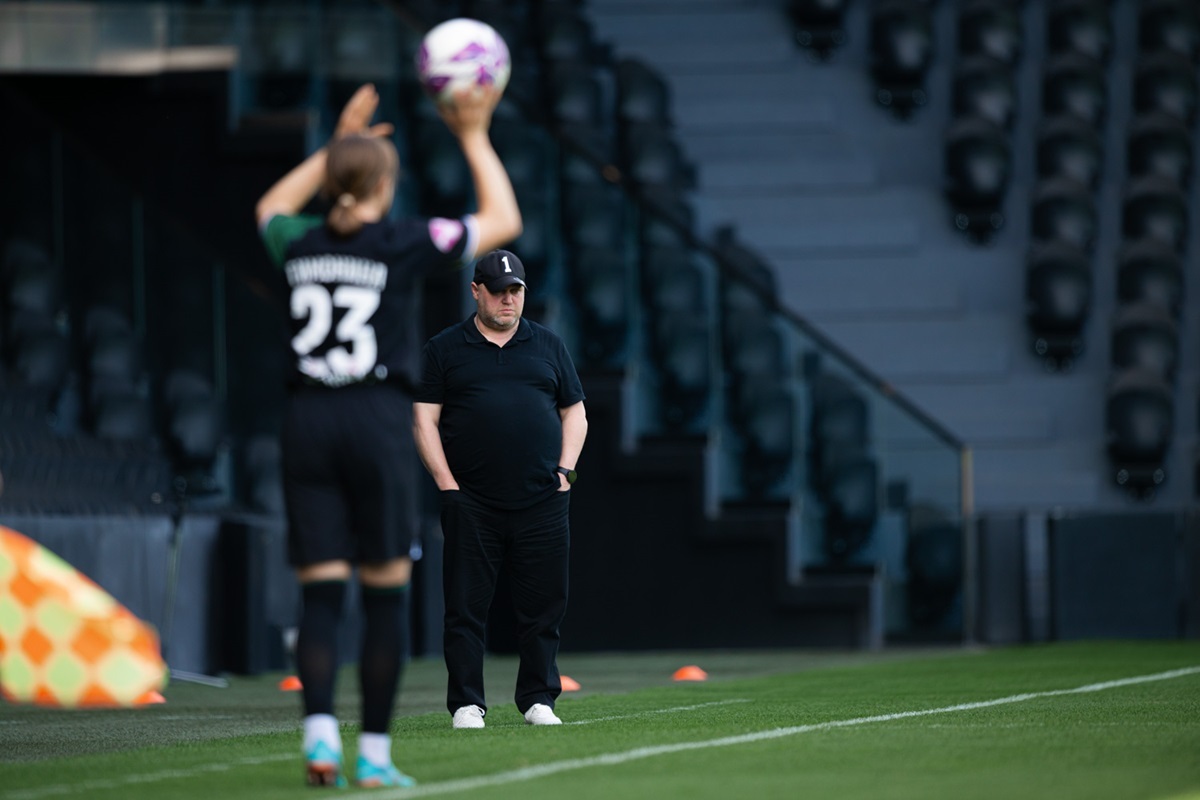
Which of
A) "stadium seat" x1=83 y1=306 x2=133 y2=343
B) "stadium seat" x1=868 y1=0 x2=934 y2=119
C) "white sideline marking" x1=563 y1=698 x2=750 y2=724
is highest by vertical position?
"stadium seat" x1=868 y1=0 x2=934 y2=119

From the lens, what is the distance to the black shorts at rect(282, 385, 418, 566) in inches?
208

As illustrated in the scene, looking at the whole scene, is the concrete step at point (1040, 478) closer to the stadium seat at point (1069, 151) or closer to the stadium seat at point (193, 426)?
the stadium seat at point (1069, 151)

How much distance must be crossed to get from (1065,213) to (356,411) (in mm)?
13539

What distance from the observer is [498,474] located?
7.71 m

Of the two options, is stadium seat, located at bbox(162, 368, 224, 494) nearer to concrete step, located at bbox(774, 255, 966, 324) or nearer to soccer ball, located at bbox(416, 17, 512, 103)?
concrete step, located at bbox(774, 255, 966, 324)

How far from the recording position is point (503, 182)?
17.7ft

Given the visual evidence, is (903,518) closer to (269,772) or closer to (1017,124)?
(1017,124)

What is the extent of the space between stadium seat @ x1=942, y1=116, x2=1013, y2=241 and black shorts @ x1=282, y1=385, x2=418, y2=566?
13.6 metres

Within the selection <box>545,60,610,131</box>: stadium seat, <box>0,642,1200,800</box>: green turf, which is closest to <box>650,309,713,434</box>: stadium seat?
<box>0,642,1200,800</box>: green turf

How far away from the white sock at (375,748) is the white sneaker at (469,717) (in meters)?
2.13

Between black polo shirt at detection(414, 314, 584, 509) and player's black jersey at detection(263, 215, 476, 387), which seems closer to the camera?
player's black jersey at detection(263, 215, 476, 387)

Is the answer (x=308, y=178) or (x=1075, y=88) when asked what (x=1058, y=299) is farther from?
(x=308, y=178)

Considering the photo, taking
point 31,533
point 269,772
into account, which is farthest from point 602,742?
point 31,533

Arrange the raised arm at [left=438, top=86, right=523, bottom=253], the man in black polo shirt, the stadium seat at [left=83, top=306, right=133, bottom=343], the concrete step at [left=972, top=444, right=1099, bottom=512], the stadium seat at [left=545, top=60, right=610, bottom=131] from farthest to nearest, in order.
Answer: the stadium seat at [left=545, top=60, right=610, bottom=131] < the concrete step at [left=972, top=444, right=1099, bottom=512] < the stadium seat at [left=83, top=306, right=133, bottom=343] < the man in black polo shirt < the raised arm at [left=438, top=86, right=523, bottom=253]
